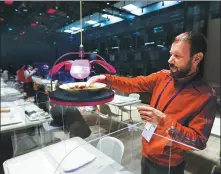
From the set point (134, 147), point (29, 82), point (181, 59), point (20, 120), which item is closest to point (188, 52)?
point (181, 59)

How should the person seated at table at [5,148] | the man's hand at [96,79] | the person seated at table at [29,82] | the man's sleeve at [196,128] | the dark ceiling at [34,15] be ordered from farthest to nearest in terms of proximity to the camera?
the person seated at table at [29,82] < the dark ceiling at [34,15] < the person seated at table at [5,148] < the man's hand at [96,79] < the man's sleeve at [196,128]

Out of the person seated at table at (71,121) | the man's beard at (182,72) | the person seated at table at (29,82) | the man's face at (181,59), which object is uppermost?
the man's face at (181,59)

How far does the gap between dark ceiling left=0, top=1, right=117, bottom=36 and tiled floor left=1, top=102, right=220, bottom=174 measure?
1.36 m

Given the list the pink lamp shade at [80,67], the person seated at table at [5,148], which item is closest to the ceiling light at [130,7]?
the pink lamp shade at [80,67]

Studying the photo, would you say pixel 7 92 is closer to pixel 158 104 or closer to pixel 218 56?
pixel 158 104

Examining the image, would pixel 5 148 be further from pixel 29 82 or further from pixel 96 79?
pixel 96 79

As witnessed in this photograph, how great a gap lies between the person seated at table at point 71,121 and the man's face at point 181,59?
1329 mm

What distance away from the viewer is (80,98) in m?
0.73

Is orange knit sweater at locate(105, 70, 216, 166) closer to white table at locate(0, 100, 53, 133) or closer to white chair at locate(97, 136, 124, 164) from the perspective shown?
white chair at locate(97, 136, 124, 164)

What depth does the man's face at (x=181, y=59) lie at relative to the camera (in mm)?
915

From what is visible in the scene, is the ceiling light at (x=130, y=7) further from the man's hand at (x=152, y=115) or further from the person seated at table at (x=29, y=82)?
the person seated at table at (x=29, y=82)

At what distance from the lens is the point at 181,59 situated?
3.05ft

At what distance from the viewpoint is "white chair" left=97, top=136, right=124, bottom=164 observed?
4.46 ft

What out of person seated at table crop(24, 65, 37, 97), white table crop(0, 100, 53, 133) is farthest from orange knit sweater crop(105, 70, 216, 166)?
person seated at table crop(24, 65, 37, 97)
